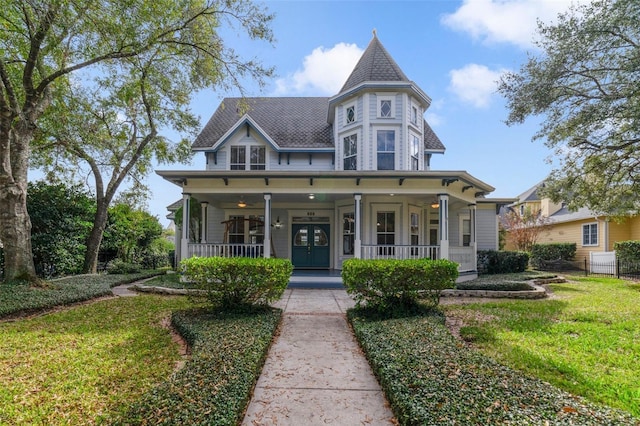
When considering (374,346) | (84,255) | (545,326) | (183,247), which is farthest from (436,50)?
(84,255)

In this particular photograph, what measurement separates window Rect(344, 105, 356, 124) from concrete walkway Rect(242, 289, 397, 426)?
10.0m

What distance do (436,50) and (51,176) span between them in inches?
634

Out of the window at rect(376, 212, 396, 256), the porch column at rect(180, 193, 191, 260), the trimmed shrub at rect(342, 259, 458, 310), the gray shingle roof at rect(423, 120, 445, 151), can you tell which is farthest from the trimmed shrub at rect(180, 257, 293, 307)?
the gray shingle roof at rect(423, 120, 445, 151)

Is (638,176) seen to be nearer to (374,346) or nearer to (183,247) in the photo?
(374,346)

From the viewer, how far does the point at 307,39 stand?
35.2 feet

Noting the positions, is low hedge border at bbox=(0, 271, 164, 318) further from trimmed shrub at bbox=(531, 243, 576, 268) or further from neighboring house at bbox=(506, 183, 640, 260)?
trimmed shrub at bbox=(531, 243, 576, 268)

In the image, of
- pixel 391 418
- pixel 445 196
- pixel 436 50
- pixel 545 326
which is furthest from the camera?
pixel 445 196

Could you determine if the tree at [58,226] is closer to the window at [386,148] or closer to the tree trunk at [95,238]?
the tree trunk at [95,238]

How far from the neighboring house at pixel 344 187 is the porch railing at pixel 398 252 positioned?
52 millimetres

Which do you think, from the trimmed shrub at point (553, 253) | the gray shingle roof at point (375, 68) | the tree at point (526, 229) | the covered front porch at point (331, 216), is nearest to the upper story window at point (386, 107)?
the gray shingle roof at point (375, 68)

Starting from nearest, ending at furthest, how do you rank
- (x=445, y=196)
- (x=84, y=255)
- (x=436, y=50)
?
1. (x=436, y=50)
2. (x=445, y=196)
3. (x=84, y=255)

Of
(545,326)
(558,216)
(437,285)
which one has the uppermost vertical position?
Result: (558,216)

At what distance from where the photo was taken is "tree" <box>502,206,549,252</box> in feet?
78.4

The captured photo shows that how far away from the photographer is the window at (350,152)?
14250mm
